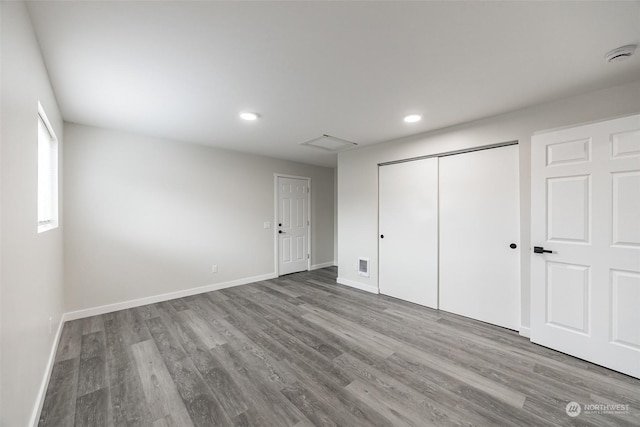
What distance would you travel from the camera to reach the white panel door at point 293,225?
16.8 feet

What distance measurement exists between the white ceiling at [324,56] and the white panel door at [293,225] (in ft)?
7.91

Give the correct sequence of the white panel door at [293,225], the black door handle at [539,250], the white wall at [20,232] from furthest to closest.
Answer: the white panel door at [293,225], the black door handle at [539,250], the white wall at [20,232]

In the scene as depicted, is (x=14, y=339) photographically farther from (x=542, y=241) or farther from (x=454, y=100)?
(x=542, y=241)

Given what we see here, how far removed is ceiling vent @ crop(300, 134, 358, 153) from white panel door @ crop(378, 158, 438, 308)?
0.70 metres

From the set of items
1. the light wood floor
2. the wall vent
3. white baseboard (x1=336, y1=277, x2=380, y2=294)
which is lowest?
the light wood floor

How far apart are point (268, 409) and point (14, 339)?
143 centimetres

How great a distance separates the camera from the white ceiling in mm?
1388

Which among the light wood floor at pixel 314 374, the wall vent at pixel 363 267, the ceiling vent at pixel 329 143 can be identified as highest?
the ceiling vent at pixel 329 143

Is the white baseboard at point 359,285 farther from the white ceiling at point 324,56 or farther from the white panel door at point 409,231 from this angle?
the white ceiling at point 324,56

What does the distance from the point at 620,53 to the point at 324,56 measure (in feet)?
6.69

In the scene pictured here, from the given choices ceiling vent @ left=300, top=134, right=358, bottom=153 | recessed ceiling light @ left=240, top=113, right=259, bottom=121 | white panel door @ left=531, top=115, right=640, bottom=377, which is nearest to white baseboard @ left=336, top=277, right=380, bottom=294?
white panel door @ left=531, top=115, right=640, bottom=377
